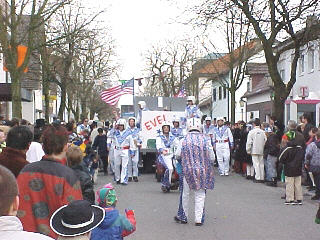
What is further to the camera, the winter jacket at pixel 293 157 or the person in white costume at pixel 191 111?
the person in white costume at pixel 191 111

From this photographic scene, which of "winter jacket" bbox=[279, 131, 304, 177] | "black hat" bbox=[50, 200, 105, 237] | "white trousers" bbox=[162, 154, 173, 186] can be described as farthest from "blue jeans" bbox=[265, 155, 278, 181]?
"black hat" bbox=[50, 200, 105, 237]

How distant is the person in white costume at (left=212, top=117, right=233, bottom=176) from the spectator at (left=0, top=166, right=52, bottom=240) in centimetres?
1671

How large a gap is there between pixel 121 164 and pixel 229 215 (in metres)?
6.78

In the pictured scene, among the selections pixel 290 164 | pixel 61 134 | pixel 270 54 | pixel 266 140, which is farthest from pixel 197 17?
pixel 61 134

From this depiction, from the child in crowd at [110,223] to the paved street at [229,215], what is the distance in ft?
10.7

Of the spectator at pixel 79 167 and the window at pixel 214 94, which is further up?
the window at pixel 214 94

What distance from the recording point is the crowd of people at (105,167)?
3.61m

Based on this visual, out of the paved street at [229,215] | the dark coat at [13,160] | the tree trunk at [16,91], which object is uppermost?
the tree trunk at [16,91]

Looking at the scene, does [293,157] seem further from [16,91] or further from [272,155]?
[16,91]

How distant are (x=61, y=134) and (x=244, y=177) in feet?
47.0

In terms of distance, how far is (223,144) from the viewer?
19562 millimetres

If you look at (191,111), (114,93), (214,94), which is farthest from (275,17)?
(214,94)

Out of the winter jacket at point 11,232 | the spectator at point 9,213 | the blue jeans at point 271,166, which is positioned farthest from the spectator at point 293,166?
the winter jacket at point 11,232

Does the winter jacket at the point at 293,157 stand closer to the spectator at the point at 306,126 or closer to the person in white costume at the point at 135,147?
the spectator at the point at 306,126
